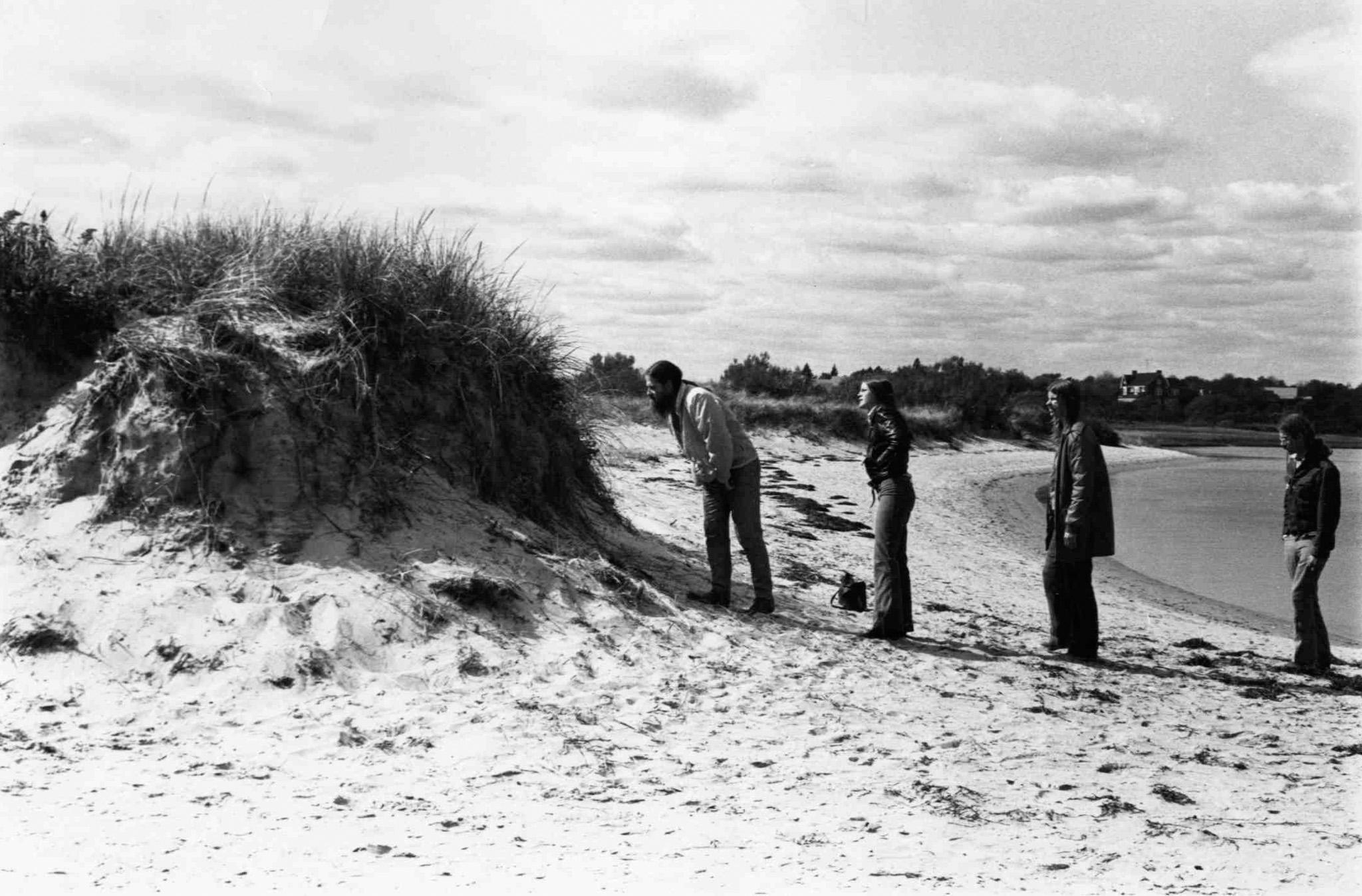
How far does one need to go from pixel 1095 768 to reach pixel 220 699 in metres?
4.00

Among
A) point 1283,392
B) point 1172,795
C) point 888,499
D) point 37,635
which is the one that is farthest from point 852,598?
point 1283,392

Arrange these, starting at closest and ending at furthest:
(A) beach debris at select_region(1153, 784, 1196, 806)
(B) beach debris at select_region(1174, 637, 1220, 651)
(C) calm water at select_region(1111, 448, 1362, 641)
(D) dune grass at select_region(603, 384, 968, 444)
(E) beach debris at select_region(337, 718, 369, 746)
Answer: (A) beach debris at select_region(1153, 784, 1196, 806), (E) beach debris at select_region(337, 718, 369, 746), (B) beach debris at select_region(1174, 637, 1220, 651), (C) calm water at select_region(1111, 448, 1362, 641), (D) dune grass at select_region(603, 384, 968, 444)

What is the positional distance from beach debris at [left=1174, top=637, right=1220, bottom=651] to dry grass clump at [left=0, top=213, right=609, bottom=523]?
4509 mm

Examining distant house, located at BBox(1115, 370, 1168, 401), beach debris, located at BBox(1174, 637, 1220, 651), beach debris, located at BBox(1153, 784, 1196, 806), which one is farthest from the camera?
distant house, located at BBox(1115, 370, 1168, 401)

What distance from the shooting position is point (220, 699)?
5.72 meters

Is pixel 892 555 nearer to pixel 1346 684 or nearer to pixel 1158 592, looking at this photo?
pixel 1346 684

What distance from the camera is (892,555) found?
752 centimetres

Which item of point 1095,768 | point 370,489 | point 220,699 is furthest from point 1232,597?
point 220,699

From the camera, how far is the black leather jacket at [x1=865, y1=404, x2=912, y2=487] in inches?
295

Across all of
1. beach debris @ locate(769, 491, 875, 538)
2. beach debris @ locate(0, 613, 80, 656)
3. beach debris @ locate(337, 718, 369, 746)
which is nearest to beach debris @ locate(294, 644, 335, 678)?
beach debris @ locate(337, 718, 369, 746)

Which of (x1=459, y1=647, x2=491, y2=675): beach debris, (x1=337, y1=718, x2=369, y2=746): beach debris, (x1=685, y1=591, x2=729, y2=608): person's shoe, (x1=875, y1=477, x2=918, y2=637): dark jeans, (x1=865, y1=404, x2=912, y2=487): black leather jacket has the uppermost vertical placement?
(x1=865, y1=404, x2=912, y2=487): black leather jacket

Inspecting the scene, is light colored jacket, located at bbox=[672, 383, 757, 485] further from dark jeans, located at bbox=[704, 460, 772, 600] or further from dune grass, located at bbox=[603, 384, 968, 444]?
dune grass, located at bbox=[603, 384, 968, 444]

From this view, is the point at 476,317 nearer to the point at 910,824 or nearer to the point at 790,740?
the point at 790,740

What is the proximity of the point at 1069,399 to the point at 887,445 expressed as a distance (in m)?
1.13
